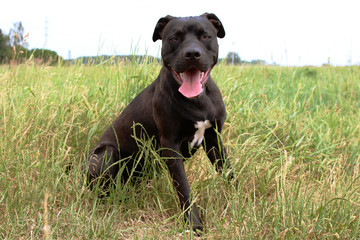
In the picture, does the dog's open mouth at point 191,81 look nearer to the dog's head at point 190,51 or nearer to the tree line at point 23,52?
the dog's head at point 190,51

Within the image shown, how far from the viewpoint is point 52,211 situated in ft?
8.16

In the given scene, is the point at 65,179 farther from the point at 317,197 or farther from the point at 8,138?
the point at 317,197

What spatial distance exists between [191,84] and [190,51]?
0.25 meters

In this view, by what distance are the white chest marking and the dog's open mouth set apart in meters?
0.24

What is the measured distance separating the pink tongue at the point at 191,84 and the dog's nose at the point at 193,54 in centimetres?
18

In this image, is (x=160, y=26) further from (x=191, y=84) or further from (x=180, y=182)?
(x=180, y=182)

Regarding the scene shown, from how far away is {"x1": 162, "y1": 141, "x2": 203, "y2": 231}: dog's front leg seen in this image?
7.73 feet

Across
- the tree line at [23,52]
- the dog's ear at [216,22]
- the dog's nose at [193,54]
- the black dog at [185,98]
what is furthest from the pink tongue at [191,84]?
the tree line at [23,52]

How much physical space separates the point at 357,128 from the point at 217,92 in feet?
7.03

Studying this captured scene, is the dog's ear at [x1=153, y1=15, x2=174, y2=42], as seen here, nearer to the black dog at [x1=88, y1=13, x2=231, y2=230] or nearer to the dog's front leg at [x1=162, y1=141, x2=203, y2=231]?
the black dog at [x1=88, y1=13, x2=231, y2=230]

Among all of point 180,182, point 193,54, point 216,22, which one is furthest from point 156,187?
point 216,22

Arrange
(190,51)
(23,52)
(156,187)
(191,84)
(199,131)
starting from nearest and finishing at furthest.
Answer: (190,51), (191,84), (199,131), (156,187), (23,52)

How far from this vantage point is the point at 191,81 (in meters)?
2.35

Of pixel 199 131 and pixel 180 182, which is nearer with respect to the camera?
pixel 180 182
